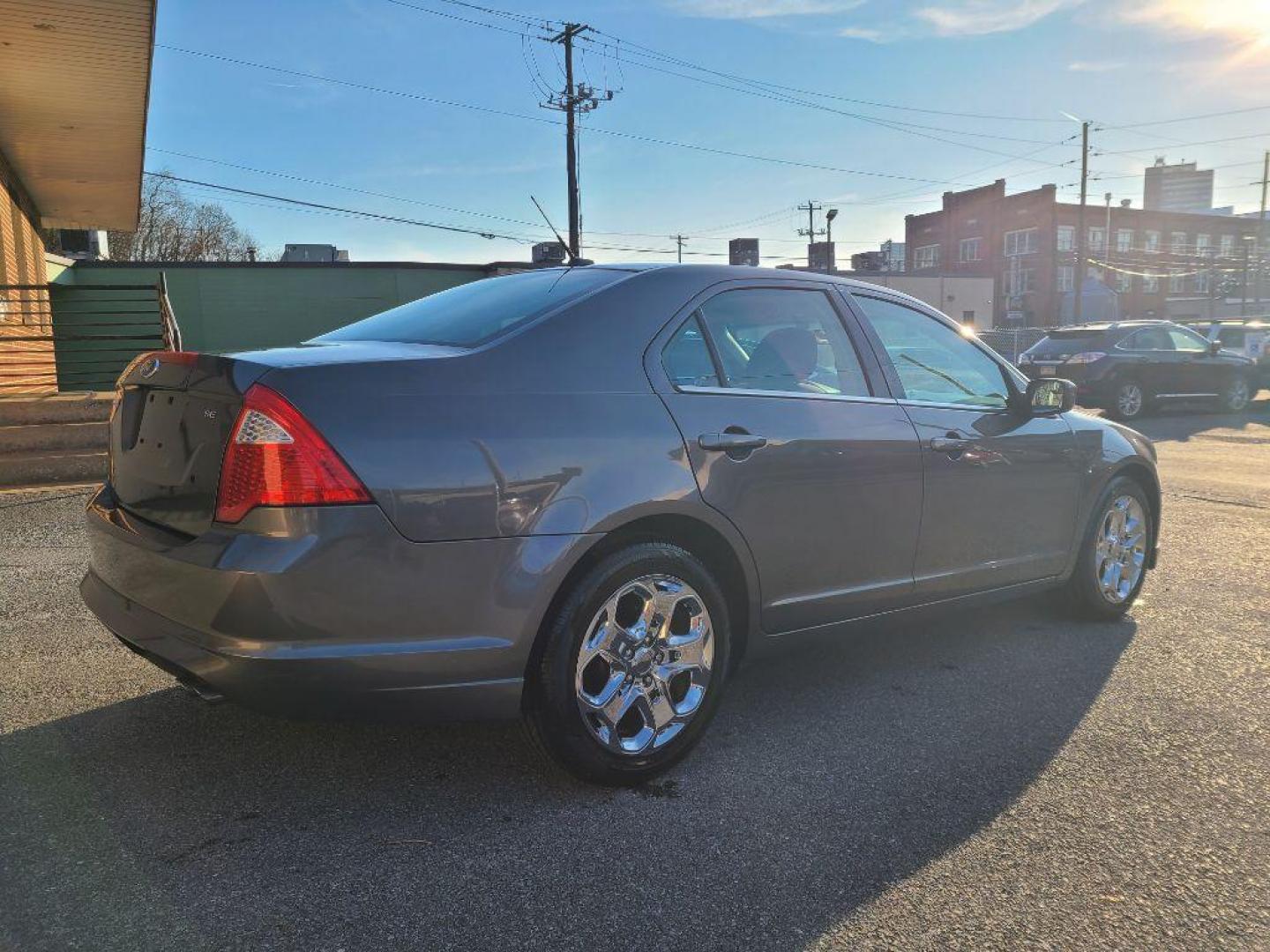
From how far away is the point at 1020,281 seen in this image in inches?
2427

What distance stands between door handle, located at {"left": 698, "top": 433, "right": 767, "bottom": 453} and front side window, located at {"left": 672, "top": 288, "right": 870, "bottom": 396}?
0.21 metres

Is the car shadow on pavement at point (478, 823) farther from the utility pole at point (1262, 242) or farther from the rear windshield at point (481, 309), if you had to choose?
the utility pole at point (1262, 242)

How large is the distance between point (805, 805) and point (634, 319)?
157cm

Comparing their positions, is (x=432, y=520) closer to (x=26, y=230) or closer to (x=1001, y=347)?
(x=26, y=230)

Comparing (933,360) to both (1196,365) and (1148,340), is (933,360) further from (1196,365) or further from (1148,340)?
(1196,365)

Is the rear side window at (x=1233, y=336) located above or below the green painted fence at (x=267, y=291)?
below

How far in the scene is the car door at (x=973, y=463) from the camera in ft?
12.2

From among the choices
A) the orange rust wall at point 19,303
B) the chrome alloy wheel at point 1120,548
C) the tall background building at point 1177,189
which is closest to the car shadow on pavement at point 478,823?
the chrome alloy wheel at point 1120,548

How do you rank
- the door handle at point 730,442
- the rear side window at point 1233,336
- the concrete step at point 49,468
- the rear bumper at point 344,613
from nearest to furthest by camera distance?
1. the rear bumper at point 344,613
2. the door handle at point 730,442
3. the concrete step at point 49,468
4. the rear side window at point 1233,336

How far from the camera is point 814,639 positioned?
3379 mm

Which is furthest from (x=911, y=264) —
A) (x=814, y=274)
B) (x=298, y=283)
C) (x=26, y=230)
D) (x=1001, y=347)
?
(x=814, y=274)

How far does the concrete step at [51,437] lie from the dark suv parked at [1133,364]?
1288 cm

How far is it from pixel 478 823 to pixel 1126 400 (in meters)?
15.3

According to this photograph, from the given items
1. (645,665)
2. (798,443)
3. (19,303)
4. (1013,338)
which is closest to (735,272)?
(798,443)
